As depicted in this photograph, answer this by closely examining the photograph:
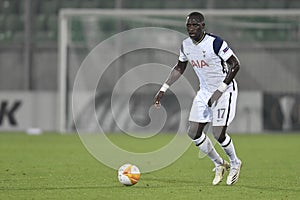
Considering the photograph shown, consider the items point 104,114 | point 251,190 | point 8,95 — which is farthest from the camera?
point 8,95

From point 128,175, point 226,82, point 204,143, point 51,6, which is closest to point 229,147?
point 204,143

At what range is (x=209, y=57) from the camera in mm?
13609

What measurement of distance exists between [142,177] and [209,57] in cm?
263

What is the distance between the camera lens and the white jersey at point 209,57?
44.3 ft

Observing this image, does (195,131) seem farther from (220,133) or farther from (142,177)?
(142,177)

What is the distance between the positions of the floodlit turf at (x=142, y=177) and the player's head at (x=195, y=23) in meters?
2.26

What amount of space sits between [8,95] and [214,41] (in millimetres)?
22392

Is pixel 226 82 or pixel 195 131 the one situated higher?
pixel 226 82

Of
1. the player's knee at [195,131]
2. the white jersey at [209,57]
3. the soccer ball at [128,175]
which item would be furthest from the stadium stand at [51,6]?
the soccer ball at [128,175]

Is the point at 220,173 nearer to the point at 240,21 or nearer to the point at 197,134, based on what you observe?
Answer: the point at 197,134

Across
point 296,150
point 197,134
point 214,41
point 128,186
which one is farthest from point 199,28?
point 296,150

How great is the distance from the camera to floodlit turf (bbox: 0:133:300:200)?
12094mm

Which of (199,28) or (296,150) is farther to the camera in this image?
(296,150)

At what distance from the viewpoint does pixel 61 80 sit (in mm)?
33188
